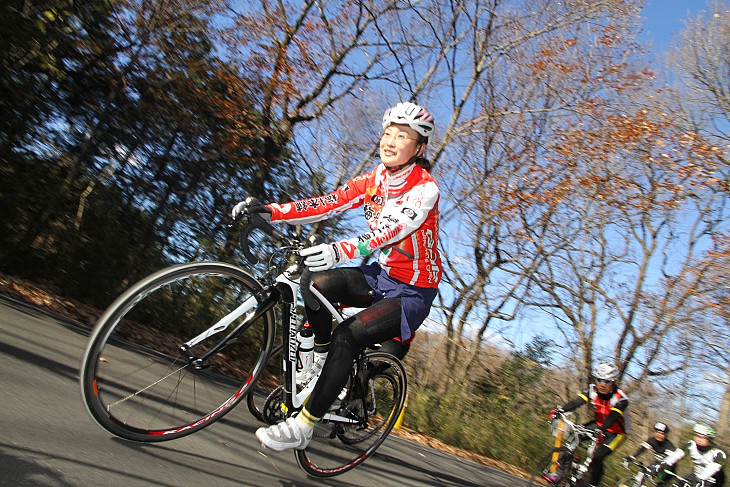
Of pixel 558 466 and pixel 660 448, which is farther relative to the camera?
pixel 660 448

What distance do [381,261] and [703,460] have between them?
9.21 meters

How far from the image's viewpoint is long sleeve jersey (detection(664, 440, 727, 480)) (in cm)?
899

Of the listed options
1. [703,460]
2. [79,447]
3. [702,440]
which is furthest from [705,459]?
[79,447]

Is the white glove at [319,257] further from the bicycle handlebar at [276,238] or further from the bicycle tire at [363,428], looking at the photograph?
the bicycle tire at [363,428]

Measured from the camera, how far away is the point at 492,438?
32.6 feet

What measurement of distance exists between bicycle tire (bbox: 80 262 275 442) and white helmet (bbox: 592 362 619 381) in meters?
6.72

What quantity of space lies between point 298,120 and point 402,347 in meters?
9.01

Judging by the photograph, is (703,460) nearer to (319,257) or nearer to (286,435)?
(286,435)

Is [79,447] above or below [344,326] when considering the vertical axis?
below

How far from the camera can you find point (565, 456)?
7.63m

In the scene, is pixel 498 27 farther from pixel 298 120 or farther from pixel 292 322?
pixel 292 322

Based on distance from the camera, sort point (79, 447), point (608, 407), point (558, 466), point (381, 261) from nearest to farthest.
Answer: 1. point (79, 447)
2. point (381, 261)
3. point (558, 466)
4. point (608, 407)

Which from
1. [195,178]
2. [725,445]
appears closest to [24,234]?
[195,178]

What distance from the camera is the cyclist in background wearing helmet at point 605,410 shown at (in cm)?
769
